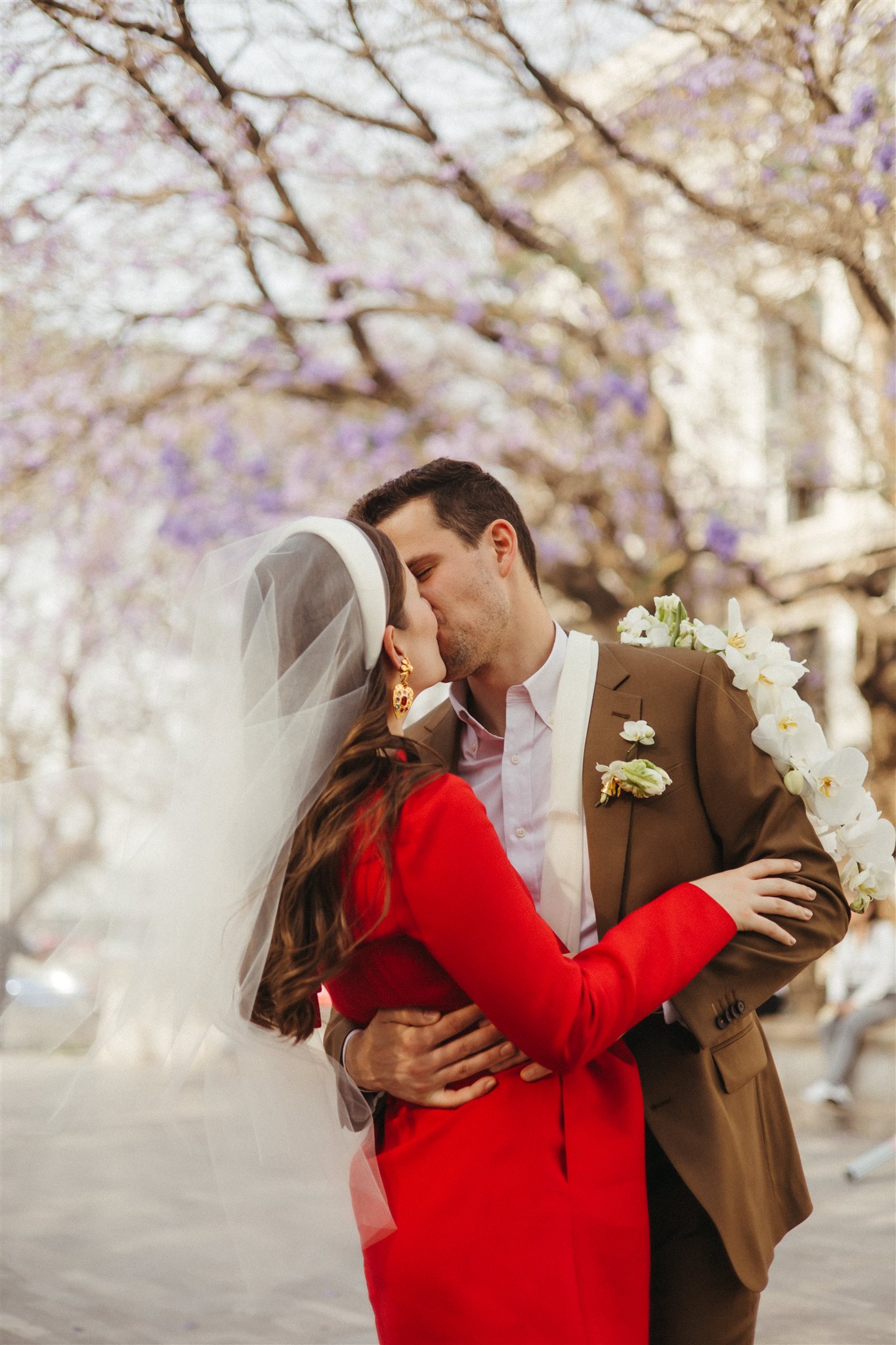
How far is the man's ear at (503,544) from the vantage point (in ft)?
9.91

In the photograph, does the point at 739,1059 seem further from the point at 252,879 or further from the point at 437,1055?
the point at 252,879

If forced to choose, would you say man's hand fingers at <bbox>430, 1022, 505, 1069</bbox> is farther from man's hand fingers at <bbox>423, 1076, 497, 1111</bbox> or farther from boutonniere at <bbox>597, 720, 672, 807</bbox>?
boutonniere at <bbox>597, 720, 672, 807</bbox>

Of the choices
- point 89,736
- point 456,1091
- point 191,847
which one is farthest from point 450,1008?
point 89,736

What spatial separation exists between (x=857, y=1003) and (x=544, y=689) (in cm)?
773

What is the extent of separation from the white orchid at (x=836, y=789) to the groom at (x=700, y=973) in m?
0.04

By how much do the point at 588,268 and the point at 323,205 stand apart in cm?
213

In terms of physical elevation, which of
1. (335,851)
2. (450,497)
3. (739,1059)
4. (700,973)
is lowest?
(739,1059)

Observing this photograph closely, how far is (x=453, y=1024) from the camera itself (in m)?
2.28

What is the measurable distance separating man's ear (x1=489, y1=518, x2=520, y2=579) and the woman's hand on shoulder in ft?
3.05

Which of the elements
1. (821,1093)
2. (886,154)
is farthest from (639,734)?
(821,1093)

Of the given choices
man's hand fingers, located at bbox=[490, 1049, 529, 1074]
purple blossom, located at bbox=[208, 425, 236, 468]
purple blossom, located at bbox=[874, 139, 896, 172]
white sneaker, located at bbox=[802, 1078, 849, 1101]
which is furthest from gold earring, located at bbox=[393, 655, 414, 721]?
purple blossom, located at bbox=[208, 425, 236, 468]

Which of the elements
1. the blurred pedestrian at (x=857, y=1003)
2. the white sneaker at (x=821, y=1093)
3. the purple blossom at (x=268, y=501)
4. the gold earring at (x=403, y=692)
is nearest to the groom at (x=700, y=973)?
the gold earring at (x=403, y=692)

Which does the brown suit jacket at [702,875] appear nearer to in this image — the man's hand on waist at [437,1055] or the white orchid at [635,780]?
the white orchid at [635,780]

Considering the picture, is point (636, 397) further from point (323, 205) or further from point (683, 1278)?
point (683, 1278)
